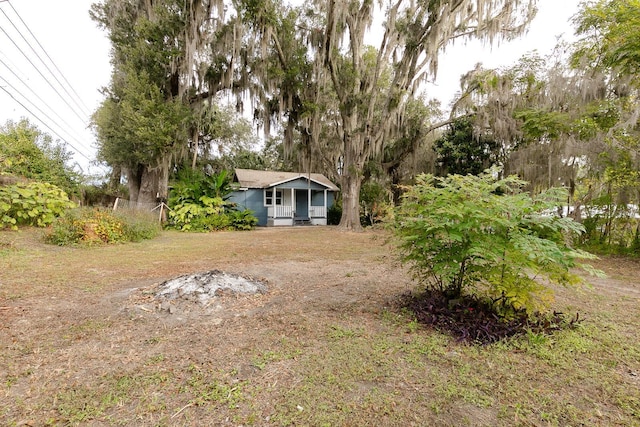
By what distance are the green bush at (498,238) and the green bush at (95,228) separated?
7.80 m

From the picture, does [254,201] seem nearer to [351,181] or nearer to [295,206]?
[295,206]

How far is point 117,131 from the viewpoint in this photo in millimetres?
11812

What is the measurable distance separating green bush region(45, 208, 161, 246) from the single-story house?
7866mm

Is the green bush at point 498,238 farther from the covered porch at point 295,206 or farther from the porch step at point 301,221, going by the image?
the porch step at point 301,221

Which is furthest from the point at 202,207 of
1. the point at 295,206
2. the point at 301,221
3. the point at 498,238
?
the point at 498,238

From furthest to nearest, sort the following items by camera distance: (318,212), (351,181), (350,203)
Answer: (318,212) < (350,203) < (351,181)

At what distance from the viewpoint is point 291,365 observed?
2.07 meters

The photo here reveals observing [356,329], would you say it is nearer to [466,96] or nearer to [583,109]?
[583,109]

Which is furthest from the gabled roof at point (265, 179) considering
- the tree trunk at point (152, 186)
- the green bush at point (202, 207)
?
the tree trunk at point (152, 186)

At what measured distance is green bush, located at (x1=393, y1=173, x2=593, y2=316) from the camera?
226cm

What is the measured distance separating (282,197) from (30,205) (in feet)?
38.9

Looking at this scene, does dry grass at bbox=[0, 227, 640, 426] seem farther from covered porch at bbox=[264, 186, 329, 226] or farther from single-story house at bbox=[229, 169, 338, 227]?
covered porch at bbox=[264, 186, 329, 226]

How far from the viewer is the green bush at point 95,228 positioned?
6711 millimetres

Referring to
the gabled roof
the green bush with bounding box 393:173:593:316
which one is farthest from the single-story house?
the green bush with bounding box 393:173:593:316
